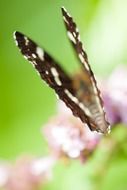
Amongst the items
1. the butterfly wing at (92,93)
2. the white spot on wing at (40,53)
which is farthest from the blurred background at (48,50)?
the white spot on wing at (40,53)

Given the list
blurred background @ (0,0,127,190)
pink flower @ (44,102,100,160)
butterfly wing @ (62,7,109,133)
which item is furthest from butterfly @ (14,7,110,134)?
blurred background @ (0,0,127,190)

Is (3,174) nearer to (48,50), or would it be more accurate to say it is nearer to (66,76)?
(66,76)

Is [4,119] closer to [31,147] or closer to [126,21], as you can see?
[31,147]

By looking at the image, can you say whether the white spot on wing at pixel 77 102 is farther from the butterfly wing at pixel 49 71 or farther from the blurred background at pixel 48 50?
the blurred background at pixel 48 50

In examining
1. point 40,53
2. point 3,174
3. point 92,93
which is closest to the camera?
point 40,53

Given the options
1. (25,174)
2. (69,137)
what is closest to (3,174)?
(25,174)

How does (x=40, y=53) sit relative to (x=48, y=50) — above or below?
above

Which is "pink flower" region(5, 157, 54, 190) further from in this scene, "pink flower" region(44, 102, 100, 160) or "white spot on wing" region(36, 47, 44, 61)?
"white spot on wing" region(36, 47, 44, 61)

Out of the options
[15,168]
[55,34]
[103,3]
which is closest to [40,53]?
[15,168]
